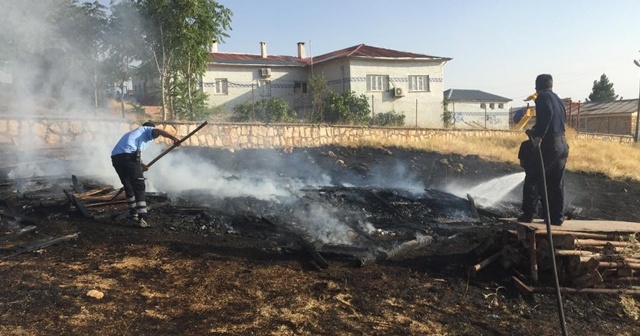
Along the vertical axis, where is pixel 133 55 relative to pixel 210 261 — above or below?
above

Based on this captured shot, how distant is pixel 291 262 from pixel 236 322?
165 centimetres

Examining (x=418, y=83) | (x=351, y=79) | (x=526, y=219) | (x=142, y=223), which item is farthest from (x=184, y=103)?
(x=418, y=83)

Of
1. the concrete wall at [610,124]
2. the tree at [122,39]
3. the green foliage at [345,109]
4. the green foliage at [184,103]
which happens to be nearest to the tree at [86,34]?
the tree at [122,39]

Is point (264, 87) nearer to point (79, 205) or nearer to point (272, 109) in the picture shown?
point (272, 109)

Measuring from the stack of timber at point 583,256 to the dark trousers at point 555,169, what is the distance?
1.31ft

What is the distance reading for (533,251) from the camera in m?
4.98

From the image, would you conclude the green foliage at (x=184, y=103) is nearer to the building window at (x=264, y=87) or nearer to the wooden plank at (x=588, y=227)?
the building window at (x=264, y=87)

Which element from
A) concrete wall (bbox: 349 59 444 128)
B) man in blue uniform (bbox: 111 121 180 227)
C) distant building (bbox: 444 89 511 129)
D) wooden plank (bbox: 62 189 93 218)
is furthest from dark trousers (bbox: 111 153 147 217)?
distant building (bbox: 444 89 511 129)

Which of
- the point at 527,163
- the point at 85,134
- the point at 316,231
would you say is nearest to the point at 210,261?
the point at 316,231

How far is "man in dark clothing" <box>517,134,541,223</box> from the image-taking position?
5.75m

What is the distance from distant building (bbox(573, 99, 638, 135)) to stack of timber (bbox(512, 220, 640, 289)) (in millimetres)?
32609

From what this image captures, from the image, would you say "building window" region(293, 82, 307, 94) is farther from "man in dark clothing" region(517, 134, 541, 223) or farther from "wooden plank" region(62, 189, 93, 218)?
"man in dark clothing" region(517, 134, 541, 223)

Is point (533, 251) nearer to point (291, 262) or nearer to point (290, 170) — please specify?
point (291, 262)

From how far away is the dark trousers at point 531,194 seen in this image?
5.75 m
